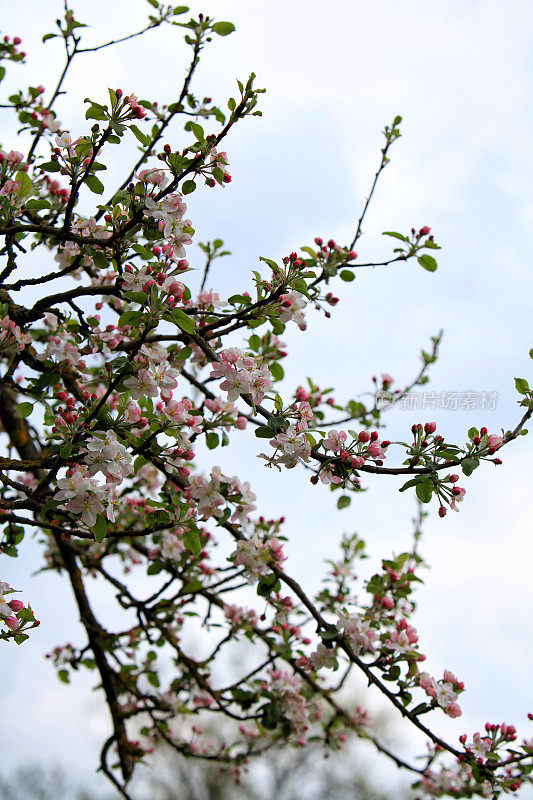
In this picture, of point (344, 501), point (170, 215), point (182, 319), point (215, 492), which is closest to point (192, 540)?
point (215, 492)

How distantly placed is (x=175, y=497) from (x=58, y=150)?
126cm

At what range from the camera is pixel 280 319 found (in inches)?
103

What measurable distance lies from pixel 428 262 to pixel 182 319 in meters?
1.23

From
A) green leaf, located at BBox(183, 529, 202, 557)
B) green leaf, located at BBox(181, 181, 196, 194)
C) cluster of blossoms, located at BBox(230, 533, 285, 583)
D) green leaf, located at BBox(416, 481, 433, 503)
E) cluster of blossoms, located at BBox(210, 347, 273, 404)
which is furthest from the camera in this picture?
cluster of blossoms, located at BBox(230, 533, 285, 583)

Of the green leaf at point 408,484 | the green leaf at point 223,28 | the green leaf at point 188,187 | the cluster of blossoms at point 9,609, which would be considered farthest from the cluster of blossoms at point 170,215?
the cluster of blossoms at point 9,609

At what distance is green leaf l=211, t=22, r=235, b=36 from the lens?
2.51 metres

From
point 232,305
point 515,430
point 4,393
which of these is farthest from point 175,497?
point 4,393

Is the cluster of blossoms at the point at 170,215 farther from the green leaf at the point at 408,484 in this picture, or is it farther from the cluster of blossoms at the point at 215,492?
the green leaf at the point at 408,484

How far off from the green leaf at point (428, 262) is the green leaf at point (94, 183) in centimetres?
128

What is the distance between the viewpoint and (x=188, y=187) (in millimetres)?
2262

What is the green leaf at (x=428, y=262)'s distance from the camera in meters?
2.77

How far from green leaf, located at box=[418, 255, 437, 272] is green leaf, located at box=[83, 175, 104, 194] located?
4.21ft

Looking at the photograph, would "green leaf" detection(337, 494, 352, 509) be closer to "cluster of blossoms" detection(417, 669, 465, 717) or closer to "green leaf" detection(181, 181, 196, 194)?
"cluster of blossoms" detection(417, 669, 465, 717)

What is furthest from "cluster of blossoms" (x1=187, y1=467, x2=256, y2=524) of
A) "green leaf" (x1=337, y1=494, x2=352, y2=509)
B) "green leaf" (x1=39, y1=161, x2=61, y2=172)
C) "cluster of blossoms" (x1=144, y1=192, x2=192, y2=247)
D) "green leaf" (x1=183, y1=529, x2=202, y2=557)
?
"green leaf" (x1=39, y1=161, x2=61, y2=172)
